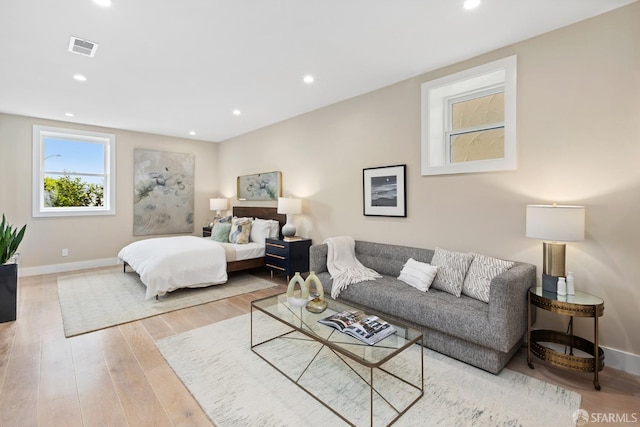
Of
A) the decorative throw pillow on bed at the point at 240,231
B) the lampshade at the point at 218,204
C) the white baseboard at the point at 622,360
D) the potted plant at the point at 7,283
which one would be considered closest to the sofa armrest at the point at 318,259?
the decorative throw pillow on bed at the point at 240,231

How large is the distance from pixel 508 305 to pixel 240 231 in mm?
4086

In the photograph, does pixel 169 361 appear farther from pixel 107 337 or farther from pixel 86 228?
pixel 86 228

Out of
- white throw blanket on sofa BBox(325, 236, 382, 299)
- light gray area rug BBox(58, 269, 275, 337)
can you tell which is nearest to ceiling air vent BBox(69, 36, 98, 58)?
light gray area rug BBox(58, 269, 275, 337)

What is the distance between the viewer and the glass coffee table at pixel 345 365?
5.93 ft

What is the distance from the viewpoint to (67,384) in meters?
2.10

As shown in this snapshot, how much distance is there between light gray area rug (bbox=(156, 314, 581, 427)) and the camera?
1771 millimetres

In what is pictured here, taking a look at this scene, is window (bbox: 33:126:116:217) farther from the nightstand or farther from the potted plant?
the nightstand

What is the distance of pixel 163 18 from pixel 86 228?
477 centimetres

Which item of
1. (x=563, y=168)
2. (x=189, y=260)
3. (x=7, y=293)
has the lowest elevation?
(x=7, y=293)

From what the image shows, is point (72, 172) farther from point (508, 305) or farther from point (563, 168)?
point (563, 168)

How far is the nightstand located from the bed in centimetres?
35

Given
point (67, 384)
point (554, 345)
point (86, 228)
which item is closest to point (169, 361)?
point (67, 384)

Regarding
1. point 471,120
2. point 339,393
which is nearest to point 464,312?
point 339,393

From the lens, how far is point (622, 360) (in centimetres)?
226
